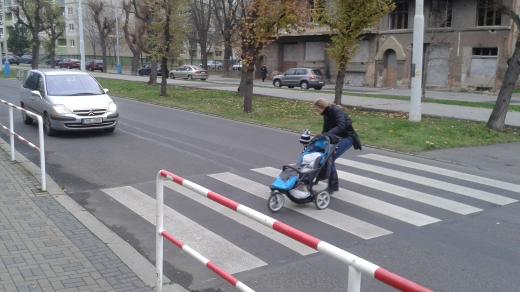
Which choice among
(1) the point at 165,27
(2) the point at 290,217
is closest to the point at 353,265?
(2) the point at 290,217

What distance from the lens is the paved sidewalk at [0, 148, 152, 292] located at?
188 inches

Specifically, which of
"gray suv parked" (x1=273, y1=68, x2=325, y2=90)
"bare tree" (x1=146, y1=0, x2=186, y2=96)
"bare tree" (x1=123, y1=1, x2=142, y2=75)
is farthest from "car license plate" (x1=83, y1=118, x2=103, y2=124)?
"bare tree" (x1=123, y1=1, x2=142, y2=75)

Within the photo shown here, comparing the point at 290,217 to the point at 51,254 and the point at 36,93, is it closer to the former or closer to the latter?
A: the point at 51,254

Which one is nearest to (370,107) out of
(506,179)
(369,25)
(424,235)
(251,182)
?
(369,25)

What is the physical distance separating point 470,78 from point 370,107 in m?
18.7

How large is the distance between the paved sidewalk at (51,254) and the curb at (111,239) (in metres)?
0.07

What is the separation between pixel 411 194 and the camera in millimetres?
8469

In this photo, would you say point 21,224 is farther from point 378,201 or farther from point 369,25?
A: point 369,25

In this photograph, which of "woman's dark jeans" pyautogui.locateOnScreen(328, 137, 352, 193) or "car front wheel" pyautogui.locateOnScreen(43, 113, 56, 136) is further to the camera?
"car front wheel" pyautogui.locateOnScreen(43, 113, 56, 136)

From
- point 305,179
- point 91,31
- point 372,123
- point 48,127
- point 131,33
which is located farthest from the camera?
point 91,31

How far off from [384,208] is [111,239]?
385 cm

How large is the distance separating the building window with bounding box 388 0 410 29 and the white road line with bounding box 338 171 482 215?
3553cm

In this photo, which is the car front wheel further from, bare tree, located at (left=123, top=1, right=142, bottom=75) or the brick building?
bare tree, located at (left=123, top=1, right=142, bottom=75)

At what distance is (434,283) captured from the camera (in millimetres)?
5000
